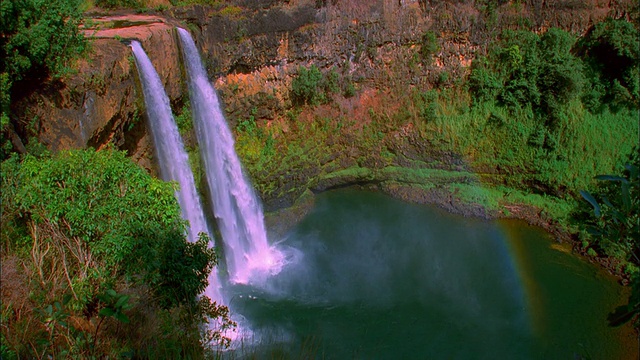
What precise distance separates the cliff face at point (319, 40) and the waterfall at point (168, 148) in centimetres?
33

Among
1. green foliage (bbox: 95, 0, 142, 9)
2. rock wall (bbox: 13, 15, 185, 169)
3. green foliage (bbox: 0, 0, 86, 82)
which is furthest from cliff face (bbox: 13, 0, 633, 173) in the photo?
green foliage (bbox: 0, 0, 86, 82)

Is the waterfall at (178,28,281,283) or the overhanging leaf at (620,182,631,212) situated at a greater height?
the overhanging leaf at (620,182,631,212)

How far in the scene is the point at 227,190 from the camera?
14.8 m

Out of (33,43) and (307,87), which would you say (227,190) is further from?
(33,43)

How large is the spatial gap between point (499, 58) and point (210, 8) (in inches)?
443

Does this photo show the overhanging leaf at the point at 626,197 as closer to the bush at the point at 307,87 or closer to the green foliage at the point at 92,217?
the green foliage at the point at 92,217

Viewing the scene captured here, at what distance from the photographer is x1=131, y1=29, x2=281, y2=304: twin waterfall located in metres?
12.0

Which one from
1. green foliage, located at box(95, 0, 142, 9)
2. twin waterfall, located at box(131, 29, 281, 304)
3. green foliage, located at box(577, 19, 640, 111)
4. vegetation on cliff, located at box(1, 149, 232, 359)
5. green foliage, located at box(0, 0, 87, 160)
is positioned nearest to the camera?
vegetation on cliff, located at box(1, 149, 232, 359)

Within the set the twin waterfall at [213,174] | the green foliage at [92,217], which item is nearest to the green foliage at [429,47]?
the twin waterfall at [213,174]

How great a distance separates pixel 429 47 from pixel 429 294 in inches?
401

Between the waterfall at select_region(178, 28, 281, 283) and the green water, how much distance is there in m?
0.90

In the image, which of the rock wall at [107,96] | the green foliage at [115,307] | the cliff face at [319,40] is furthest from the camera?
the cliff face at [319,40]

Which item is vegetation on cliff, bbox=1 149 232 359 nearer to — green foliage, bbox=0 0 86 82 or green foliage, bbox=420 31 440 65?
green foliage, bbox=0 0 86 82

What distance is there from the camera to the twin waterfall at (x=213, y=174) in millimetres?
12023
